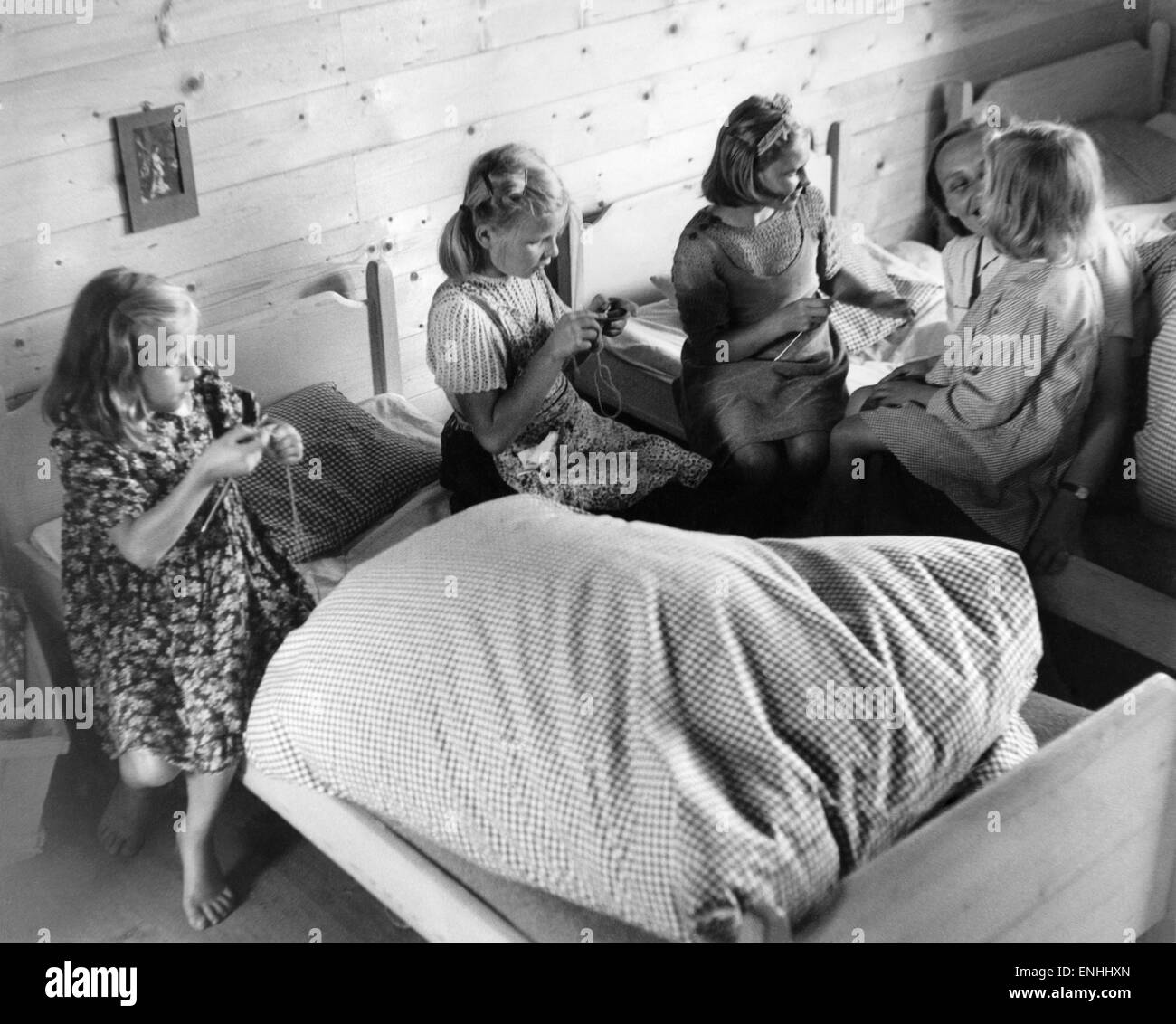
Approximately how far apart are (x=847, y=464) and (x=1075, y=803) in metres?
0.86

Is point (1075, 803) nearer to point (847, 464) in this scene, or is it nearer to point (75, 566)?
point (847, 464)

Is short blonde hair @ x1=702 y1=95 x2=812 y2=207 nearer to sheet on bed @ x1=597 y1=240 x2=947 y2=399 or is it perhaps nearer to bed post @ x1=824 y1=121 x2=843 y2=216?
sheet on bed @ x1=597 y1=240 x2=947 y2=399

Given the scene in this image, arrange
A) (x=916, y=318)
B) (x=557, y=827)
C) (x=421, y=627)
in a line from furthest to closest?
(x=916, y=318), (x=421, y=627), (x=557, y=827)

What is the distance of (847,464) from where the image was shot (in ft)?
6.95

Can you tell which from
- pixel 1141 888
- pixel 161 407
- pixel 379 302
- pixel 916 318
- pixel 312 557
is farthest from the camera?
pixel 916 318

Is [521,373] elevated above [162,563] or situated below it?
above

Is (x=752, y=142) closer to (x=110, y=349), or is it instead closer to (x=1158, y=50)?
(x=110, y=349)

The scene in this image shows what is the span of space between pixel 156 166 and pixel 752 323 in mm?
911

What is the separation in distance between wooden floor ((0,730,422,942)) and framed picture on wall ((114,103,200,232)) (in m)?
0.76

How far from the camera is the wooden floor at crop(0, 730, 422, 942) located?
1.72 m

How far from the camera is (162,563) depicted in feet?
5.52

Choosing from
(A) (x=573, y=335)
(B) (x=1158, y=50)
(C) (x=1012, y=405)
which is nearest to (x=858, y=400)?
(C) (x=1012, y=405)

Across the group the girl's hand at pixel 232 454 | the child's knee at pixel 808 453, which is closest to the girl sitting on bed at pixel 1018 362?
the child's knee at pixel 808 453
